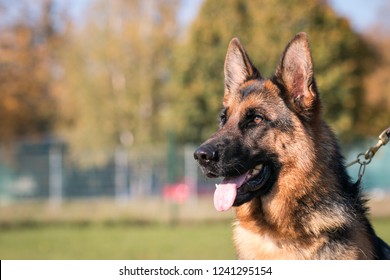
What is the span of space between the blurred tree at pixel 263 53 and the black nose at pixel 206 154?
23532 millimetres

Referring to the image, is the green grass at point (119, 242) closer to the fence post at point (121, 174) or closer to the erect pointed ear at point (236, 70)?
the fence post at point (121, 174)

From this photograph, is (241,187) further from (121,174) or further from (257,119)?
(121,174)

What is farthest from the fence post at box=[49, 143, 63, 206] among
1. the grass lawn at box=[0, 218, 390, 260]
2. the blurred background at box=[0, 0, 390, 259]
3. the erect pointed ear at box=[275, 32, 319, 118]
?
the erect pointed ear at box=[275, 32, 319, 118]

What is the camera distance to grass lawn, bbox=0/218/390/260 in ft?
48.2

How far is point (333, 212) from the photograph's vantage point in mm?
4941

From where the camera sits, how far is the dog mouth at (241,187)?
505 centimetres

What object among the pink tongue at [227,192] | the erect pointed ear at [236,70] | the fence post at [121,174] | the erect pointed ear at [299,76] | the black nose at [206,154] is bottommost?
the pink tongue at [227,192]

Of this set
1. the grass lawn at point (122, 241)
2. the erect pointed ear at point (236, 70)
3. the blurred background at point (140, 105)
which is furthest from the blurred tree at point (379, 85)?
the erect pointed ear at point (236, 70)

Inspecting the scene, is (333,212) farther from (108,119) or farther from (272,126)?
(108,119)

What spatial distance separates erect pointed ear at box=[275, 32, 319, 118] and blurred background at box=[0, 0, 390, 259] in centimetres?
1205

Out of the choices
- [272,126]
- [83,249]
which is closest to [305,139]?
[272,126]

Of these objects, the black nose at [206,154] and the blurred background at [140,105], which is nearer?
the black nose at [206,154]

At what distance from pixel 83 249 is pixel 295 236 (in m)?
11.6

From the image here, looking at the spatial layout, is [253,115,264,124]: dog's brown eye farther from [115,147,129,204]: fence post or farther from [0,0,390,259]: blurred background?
[115,147,129,204]: fence post
